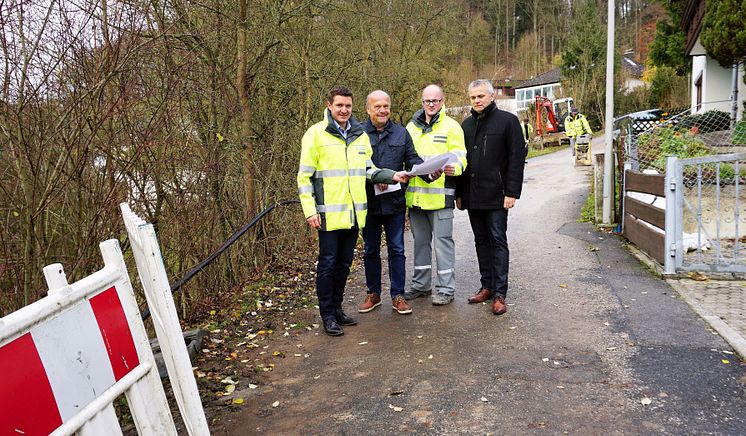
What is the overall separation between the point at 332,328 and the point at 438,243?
4.46ft

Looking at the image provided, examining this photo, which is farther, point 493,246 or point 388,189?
point 493,246

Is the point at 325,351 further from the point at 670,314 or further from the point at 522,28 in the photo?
the point at 522,28

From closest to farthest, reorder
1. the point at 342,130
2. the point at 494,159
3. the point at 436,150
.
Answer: the point at 342,130 → the point at 494,159 → the point at 436,150

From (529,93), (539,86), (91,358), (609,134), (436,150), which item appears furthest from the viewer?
(529,93)

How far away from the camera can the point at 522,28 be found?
2258 inches

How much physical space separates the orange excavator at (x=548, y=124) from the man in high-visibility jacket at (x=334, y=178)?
95.9 ft

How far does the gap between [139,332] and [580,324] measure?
4013 millimetres

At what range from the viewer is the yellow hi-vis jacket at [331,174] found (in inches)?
206

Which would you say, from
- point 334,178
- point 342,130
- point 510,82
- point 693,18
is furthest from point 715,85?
point 510,82

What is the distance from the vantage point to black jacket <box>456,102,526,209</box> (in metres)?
5.70

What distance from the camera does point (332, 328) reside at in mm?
5492

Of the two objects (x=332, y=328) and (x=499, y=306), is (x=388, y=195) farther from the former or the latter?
(x=499, y=306)

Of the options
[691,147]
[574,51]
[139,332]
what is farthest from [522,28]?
[139,332]

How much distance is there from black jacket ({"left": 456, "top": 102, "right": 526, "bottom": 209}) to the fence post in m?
2.05
